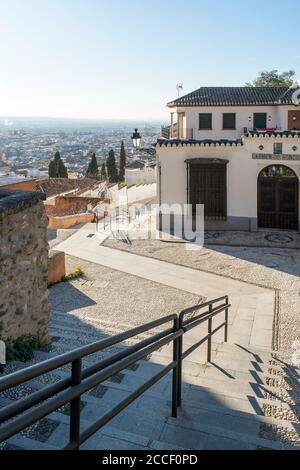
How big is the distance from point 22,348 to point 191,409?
267cm

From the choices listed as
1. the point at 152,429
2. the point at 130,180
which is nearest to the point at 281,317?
the point at 152,429

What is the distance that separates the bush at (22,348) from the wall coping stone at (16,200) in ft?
5.58

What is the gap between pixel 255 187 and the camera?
18469mm

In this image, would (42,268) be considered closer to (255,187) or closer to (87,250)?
(87,250)

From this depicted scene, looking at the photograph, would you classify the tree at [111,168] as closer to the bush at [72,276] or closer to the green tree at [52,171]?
the green tree at [52,171]

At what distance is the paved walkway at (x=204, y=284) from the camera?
932 cm

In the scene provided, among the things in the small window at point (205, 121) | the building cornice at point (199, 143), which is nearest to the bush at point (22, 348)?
the building cornice at point (199, 143)

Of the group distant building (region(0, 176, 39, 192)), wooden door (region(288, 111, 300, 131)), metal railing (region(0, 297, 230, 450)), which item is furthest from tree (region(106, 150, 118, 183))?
metal railing (region(0, 297, 230, 450))

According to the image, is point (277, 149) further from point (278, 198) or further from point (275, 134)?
point (278, 198)

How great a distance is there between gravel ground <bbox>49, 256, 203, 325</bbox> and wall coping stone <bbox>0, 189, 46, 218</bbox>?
13.0 feet

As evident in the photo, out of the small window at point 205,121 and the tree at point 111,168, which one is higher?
the small window at point 205,121

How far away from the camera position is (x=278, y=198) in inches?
733

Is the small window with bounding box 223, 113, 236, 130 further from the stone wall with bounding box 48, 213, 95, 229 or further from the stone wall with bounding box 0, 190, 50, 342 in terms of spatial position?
the stone wall with bounding box 0, 190, 50, 342

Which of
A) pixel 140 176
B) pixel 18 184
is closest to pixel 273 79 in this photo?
pixel 140 176
